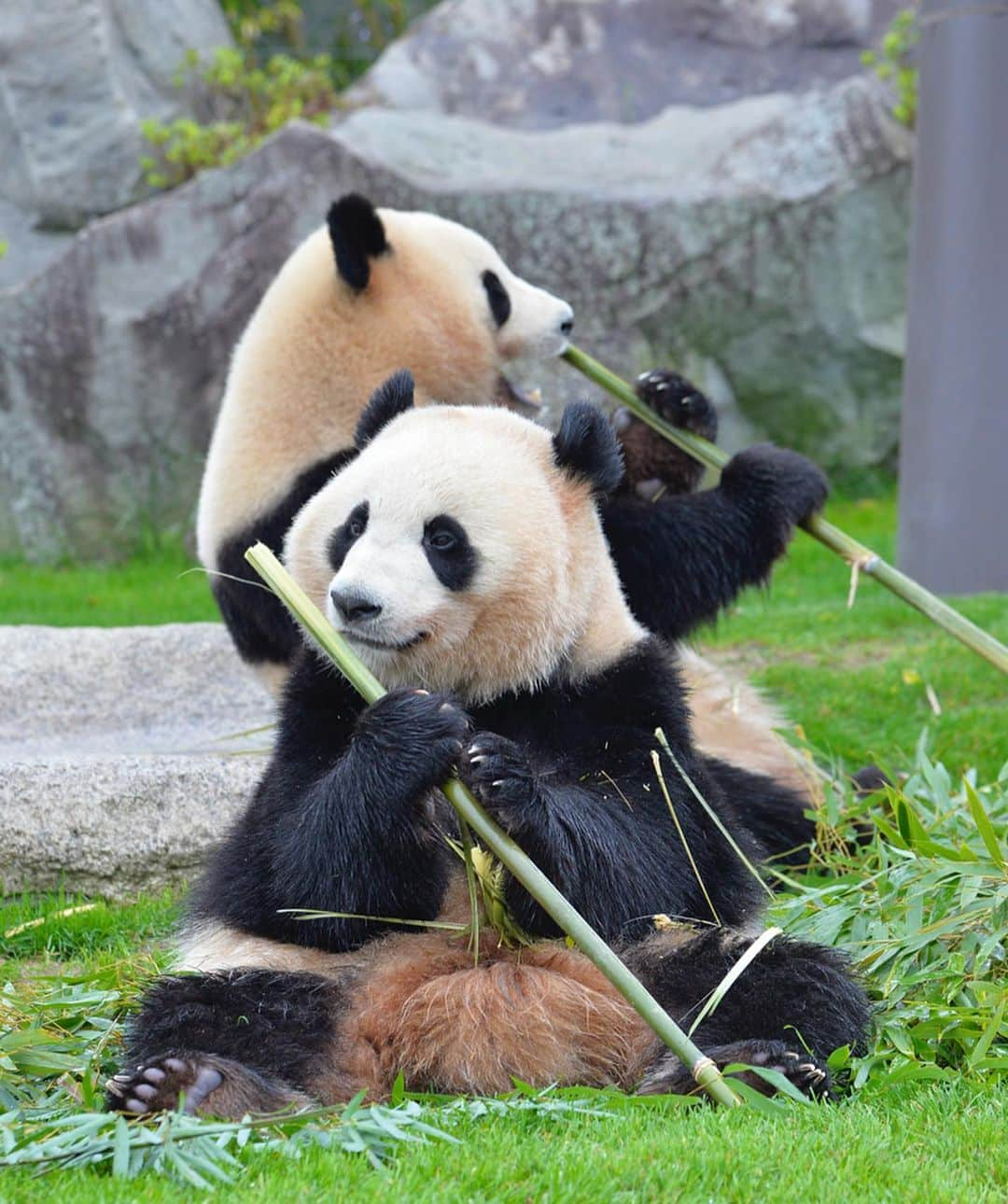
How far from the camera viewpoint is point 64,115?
11578 millimetres

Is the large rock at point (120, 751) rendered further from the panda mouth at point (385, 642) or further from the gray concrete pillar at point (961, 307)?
the gray concrete pillar at point (961, 307)

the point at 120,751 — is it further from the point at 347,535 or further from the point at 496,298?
the point at 347,535

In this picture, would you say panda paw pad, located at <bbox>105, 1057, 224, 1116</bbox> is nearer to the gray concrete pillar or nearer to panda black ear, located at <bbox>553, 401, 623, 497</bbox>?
panda black ear, located at <bbox>553, 401, 623, 497</bbox>

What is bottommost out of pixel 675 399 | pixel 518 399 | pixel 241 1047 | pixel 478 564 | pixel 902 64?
pixel 241 1047

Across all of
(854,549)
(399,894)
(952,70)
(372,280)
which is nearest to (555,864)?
(399,894)

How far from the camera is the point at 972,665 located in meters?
6.01

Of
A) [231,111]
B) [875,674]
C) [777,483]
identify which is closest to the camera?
[777,483]

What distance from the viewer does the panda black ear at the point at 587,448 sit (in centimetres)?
320

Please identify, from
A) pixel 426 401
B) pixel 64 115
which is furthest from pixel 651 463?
pixel 64 115

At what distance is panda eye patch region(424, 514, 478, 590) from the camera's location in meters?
3.02

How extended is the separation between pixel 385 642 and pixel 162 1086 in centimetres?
86

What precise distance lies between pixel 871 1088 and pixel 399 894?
2.93ft

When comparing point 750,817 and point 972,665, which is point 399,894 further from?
point 972,665

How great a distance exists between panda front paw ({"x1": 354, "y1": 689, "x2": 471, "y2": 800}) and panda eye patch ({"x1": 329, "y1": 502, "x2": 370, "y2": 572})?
0.37 metres
